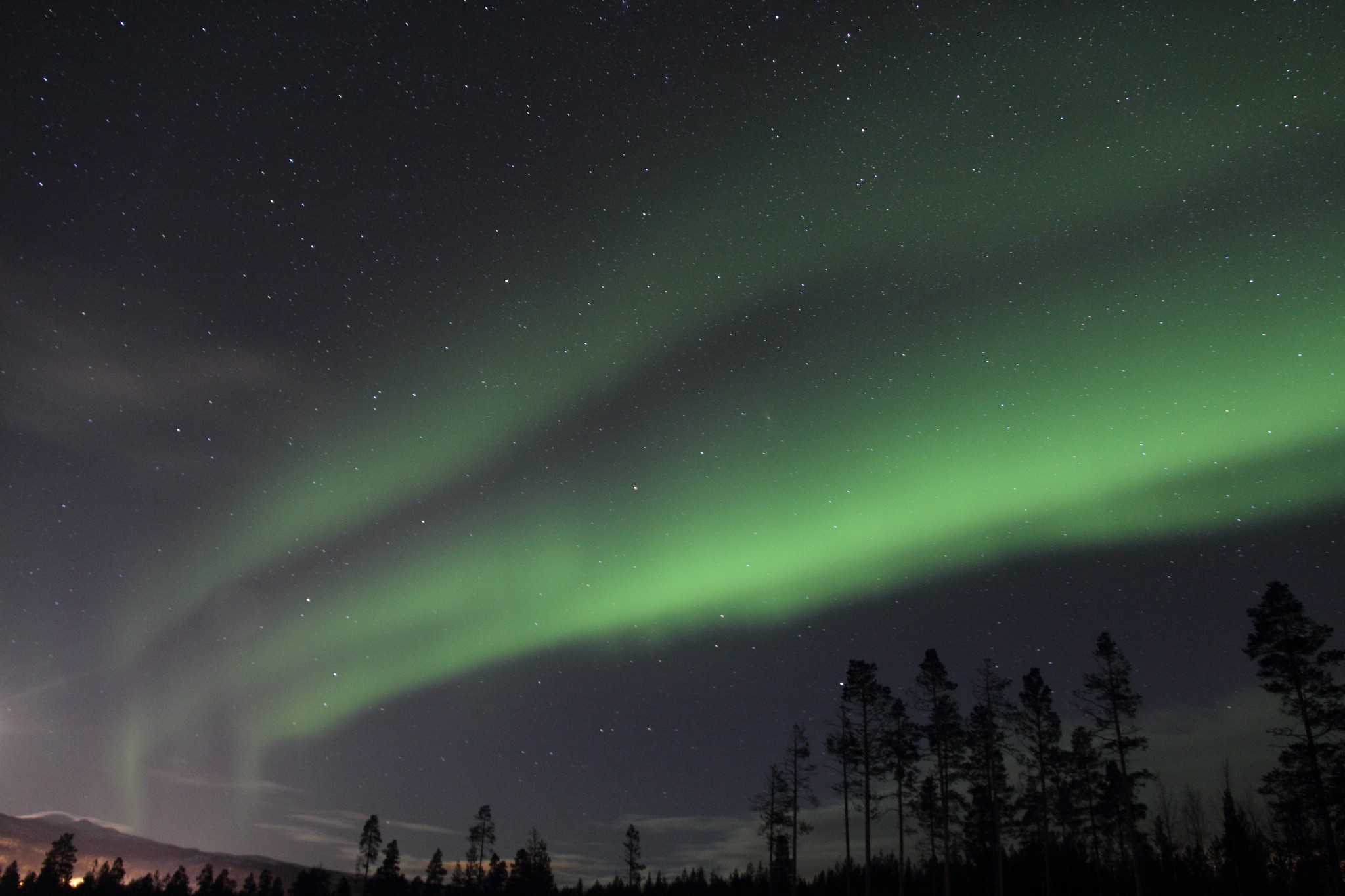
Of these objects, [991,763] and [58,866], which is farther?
[58,866]

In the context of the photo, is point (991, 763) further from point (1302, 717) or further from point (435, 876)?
point (435, 876)

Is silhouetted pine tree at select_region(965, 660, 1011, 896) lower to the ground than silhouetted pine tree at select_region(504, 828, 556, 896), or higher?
higher

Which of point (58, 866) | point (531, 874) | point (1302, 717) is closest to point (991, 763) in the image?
point (1302, 717)

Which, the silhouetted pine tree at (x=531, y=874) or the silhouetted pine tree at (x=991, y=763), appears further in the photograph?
the silhouetted pine tree at (x=531, y=874)

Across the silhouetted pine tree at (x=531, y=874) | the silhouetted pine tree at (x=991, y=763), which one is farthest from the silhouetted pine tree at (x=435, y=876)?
the silhouetted pine tree at (x=991, y=763)

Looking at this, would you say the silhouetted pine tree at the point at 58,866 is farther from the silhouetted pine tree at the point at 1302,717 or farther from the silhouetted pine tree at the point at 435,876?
the silhouetted pine tree at the point at 1302,717

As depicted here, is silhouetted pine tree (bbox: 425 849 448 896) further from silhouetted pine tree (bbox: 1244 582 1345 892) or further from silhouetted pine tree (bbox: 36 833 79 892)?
silhouetted pine tree (bbox: 1244 582 1345 892)

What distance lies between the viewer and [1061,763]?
135ft

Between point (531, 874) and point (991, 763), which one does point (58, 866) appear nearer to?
point (531, 874)

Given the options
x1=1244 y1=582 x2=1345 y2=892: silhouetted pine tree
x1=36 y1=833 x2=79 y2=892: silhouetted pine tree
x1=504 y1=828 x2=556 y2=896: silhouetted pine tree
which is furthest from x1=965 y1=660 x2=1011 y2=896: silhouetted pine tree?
x1=36 y1=833 x2=79 y2=892: silhouetted pine tree

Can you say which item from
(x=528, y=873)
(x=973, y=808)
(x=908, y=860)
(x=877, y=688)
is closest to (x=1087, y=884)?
(x=973, y=808)

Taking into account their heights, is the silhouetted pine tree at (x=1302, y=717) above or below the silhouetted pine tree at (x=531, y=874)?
above

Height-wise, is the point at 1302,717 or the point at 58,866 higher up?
the point at 1302,717

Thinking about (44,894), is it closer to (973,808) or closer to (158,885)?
(158,885)
